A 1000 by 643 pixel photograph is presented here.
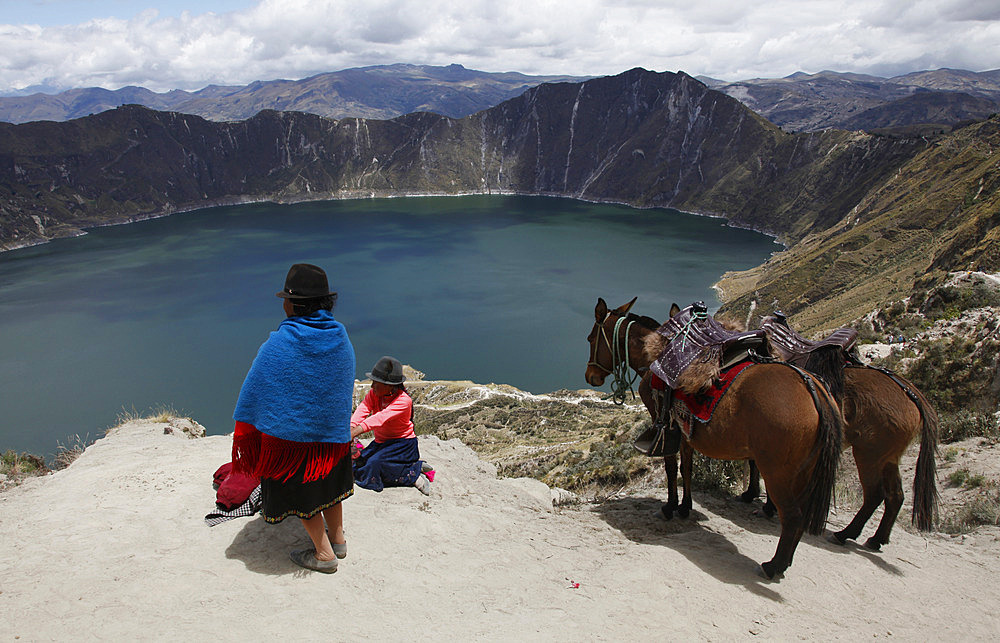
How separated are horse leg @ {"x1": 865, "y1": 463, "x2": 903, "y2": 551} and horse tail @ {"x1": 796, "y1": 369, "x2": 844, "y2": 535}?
3.22 feet

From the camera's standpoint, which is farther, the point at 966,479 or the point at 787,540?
the point at 966,479

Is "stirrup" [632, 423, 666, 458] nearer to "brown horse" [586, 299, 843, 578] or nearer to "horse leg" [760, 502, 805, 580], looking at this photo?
"brown horse" [586, 299, 843, 578]

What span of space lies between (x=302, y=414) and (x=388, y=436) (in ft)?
6.61

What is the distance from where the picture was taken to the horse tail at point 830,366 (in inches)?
197

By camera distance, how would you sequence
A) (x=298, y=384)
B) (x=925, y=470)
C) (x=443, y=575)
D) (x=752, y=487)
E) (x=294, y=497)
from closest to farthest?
(x=298, y=384), (x=294, y=497), (x=443, y=575), (x=925, y=470), (x=752, y=487)

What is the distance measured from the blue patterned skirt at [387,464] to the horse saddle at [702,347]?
104 inches

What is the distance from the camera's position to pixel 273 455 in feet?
11.6

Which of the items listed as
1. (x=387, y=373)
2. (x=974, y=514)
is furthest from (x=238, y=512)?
(x=974, y=514)

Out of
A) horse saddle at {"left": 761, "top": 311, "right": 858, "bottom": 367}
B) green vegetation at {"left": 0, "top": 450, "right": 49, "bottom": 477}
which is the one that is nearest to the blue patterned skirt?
horse saddle at {"left": 761, "top": 311, "right": 858, "bottom": 367}

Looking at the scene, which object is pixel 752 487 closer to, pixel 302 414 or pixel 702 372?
pixel 702 372

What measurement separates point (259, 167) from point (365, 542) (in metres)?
166

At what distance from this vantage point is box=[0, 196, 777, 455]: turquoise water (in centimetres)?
3453

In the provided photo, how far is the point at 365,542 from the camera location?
13.6 ft

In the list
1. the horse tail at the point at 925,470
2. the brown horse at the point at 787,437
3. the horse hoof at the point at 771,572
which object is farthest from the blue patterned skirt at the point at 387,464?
the horse tail at the point at 925,470
